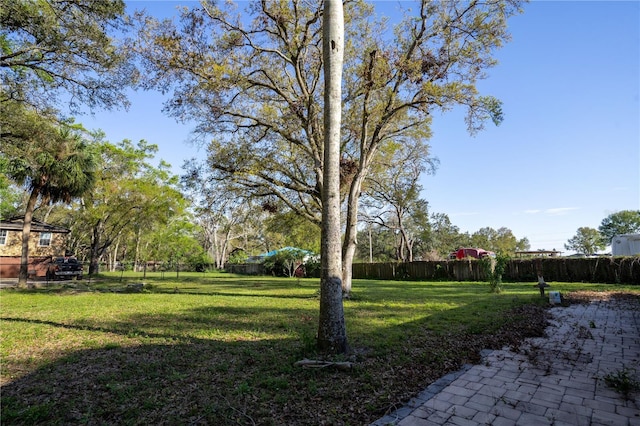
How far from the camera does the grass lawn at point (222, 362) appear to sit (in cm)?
297

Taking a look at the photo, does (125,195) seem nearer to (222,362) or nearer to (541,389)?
(222,362)

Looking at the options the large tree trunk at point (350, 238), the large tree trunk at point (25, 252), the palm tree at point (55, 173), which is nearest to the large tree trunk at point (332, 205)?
the large tree trunk at point (350, 238)

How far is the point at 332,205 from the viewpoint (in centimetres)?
482

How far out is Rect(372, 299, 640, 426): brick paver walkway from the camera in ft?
9.11

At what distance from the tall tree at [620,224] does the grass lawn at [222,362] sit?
58.9 metres

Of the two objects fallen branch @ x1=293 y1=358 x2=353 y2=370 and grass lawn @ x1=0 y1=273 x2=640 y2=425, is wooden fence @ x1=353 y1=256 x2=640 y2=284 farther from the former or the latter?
fallen branch @ x1=293 y1=358 x2=353 y2=370

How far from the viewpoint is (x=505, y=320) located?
268 inches

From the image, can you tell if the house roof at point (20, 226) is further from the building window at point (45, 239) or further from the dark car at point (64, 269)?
the dark car at point (64, 269)

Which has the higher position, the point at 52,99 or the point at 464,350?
the point at 52,99

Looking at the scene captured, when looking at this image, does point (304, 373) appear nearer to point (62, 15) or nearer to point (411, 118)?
point (62, 15)

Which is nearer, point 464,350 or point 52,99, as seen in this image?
point 464,350

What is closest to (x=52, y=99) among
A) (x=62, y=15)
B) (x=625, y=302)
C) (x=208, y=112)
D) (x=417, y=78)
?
(x=62, y=15)

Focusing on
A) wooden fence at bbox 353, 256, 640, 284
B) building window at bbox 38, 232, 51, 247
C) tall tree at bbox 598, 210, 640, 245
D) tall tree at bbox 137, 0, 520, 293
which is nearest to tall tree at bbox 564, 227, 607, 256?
tall tree at bbox 598, 210, 640, 245

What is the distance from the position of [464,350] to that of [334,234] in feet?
8.64
